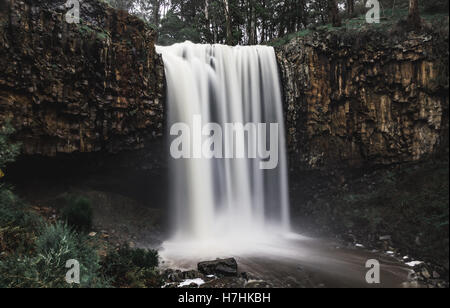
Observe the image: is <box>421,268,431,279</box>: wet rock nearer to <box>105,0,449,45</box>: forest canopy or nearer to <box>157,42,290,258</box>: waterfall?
<box>157,42,290,258</box>: waterfall

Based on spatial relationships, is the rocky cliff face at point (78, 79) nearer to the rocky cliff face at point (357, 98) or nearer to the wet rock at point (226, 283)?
the rocky cliff face at point (357, 98)

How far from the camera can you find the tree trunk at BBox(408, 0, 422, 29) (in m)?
11.4

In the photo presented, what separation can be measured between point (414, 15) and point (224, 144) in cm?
995

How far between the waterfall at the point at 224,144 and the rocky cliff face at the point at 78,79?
1.51m

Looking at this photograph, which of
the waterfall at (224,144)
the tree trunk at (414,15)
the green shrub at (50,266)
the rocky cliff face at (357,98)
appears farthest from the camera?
the waterfall at (224,144)

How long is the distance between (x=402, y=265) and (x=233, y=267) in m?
5.29

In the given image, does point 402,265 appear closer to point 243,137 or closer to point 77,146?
point 243,137

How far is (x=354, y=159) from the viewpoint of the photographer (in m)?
13.5

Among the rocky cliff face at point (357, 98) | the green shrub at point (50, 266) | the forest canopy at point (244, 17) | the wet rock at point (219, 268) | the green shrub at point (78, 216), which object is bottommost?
the wet rock at point (219, 268)

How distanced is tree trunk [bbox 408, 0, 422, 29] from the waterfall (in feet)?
19.9

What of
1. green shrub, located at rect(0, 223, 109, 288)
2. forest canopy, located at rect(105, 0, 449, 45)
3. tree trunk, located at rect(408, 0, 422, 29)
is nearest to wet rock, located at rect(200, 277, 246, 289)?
green shrub, located at rect(0, 223, 109, 288)

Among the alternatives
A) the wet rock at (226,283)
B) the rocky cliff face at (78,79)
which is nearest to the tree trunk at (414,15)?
the rocky cliff face at (78,79)

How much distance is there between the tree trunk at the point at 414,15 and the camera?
1141 cm
